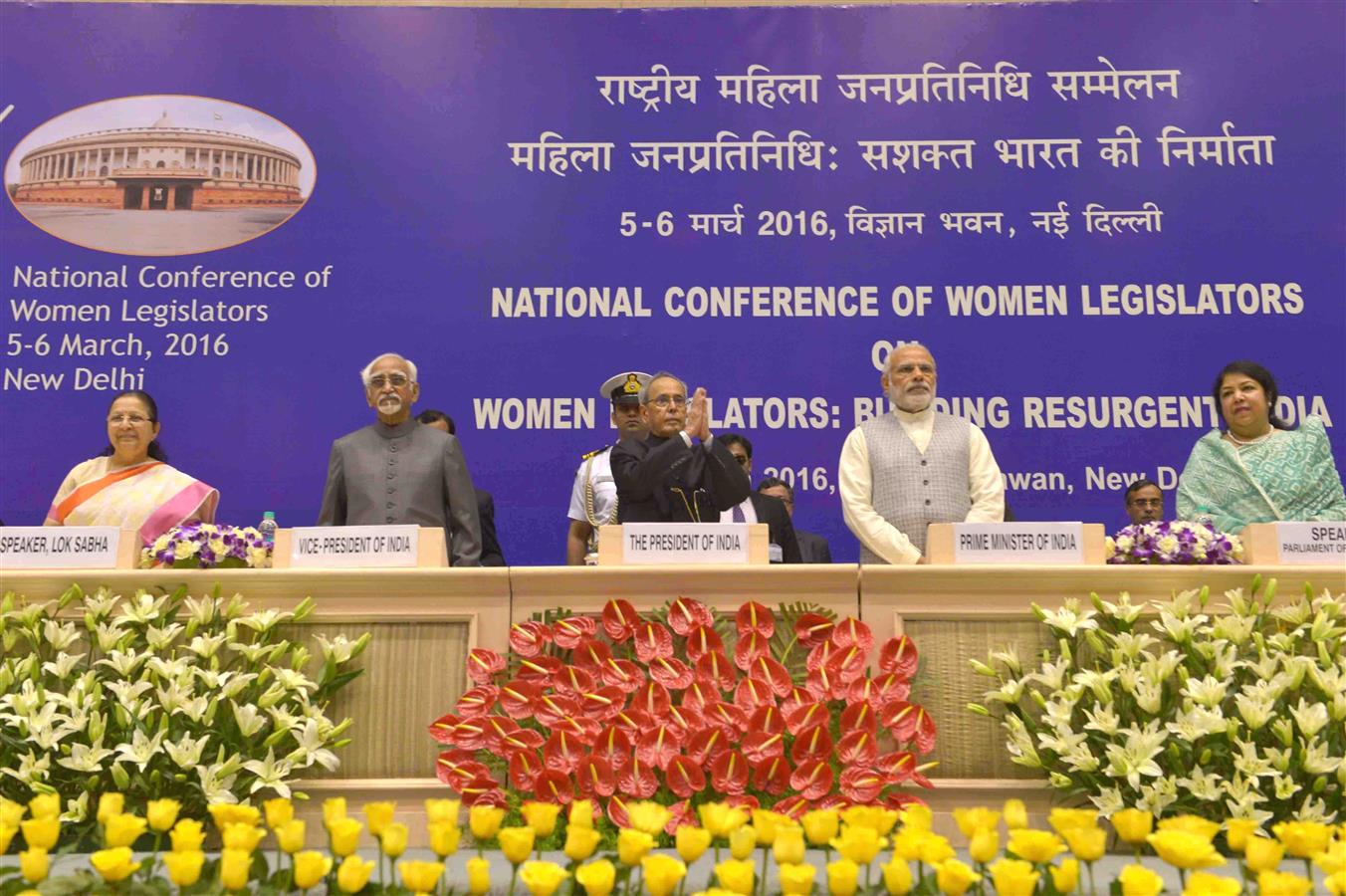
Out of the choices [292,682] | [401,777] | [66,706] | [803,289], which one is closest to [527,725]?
[401,777]

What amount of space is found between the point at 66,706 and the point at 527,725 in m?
0.80

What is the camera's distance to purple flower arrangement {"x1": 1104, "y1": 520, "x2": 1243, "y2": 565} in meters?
2.56

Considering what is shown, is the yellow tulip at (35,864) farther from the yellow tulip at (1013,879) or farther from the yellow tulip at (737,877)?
the yellow tulip at (1013,879)

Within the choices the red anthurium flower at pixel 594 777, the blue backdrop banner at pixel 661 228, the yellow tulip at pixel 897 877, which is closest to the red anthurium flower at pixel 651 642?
the red anthurium flower at pixel 594 777

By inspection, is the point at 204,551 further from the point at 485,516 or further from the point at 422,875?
the point at 485,516

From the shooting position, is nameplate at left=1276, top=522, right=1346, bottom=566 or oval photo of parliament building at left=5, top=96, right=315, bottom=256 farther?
oval photo of parliament building at left=5, top=96, right=315, bottom=256

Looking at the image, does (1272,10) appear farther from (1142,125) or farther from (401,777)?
(401,777)

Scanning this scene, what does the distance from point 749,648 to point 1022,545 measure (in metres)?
0.59

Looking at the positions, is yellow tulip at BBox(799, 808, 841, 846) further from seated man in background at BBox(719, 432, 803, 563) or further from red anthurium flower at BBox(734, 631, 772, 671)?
seated man in background at BBox(719, 432, 803, 563)

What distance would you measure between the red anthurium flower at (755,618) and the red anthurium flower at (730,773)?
27cm

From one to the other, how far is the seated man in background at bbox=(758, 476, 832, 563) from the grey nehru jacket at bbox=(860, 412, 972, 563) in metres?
0.92

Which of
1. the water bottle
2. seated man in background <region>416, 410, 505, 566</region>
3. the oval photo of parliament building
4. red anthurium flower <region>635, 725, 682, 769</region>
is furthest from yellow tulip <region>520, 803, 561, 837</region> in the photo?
the oval photo of parliament building

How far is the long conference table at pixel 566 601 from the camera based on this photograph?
227 centimetres

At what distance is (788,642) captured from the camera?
90.9 inches
